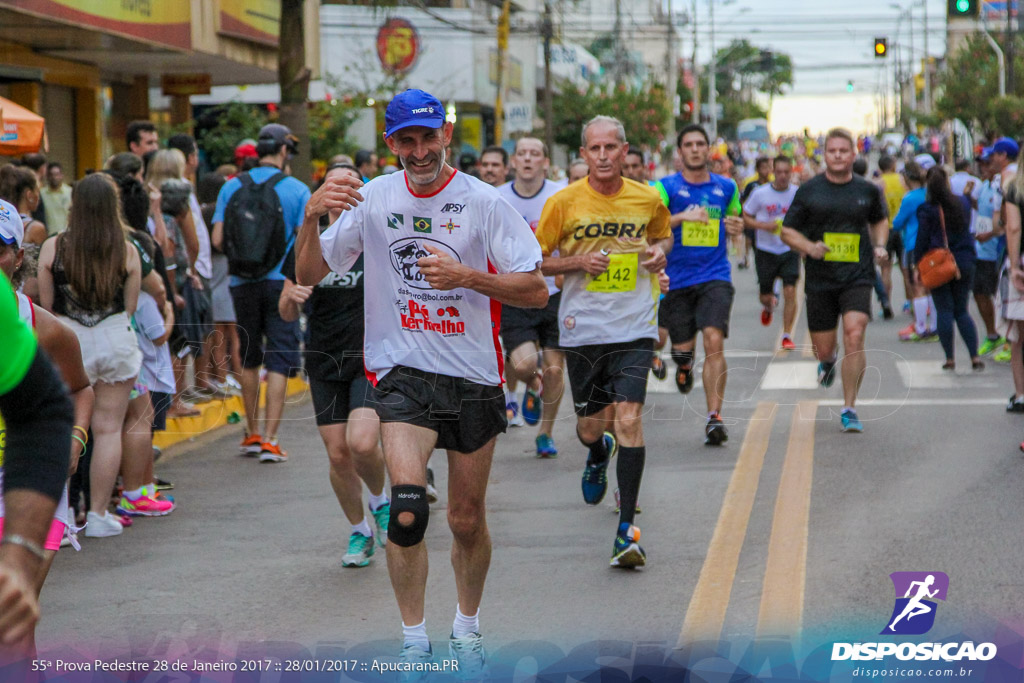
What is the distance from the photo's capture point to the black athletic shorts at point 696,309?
945 centimetres

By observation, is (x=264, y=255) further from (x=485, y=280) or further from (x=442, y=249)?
(x=485, y=280)

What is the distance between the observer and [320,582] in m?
6.19

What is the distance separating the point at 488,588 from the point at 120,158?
4343 millimetres

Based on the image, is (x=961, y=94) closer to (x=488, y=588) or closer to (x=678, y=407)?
(x=678, y=407)

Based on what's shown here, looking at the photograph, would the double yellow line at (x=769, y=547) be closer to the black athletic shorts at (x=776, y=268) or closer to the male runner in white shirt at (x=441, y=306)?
the male runner in white shirt at (x=441, y=306)

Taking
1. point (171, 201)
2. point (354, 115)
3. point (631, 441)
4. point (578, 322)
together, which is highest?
point (354, 115)

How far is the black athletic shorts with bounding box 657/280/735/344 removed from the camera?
9.45m

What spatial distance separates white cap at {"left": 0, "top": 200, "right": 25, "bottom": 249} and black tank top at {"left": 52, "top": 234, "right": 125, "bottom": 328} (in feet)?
10.1

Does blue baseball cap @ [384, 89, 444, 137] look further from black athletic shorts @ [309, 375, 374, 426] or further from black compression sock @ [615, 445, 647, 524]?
black compression sock @ [615, 445, 647, 524]

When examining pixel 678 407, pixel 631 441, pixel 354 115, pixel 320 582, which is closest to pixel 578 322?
pixel 631 441

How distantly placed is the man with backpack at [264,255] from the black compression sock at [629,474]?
11.1 ft

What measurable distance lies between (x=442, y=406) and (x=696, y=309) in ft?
16.4

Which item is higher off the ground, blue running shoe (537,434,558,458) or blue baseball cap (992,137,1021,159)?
blue baseball cap (992,137,1021,159)

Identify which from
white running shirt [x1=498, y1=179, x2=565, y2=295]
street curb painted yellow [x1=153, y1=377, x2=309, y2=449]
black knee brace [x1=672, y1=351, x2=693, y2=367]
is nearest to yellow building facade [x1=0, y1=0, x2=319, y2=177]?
street curb painted yellow [x1=153, y1=377, x2=309, y2=449]
